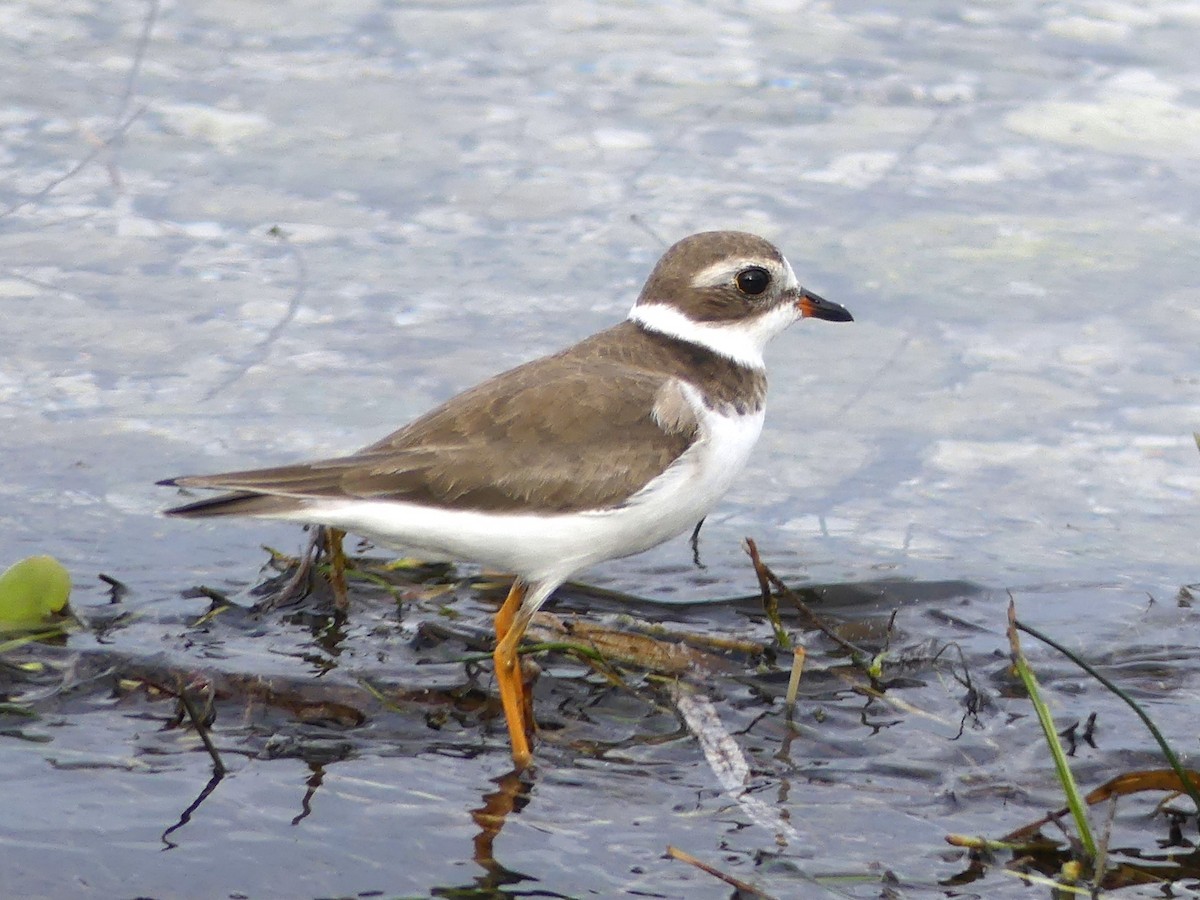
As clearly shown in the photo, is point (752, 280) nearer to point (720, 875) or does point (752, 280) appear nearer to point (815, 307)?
point (815, 307)

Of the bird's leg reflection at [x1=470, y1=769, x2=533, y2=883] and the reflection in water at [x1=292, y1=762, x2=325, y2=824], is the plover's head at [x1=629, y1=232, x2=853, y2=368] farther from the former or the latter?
the reflection in water at [x1=292, y1=762, x2=325, y2=824]

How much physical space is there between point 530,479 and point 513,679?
642mm

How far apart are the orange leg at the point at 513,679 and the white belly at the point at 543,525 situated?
184mm

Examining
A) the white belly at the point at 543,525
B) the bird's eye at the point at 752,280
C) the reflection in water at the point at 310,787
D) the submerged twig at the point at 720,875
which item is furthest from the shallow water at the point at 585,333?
the bird's eye at the point at 752,280

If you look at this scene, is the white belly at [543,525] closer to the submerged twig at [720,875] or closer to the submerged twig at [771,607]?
the submerged twig at [771,607]

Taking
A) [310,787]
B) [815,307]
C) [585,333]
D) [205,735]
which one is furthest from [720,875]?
[585,333]

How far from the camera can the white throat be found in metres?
6.06

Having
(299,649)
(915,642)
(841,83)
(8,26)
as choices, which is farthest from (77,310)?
(841,83)

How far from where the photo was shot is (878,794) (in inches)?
191

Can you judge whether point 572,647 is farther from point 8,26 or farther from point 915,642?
point 8,26

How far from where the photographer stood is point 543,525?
5305 millimetres

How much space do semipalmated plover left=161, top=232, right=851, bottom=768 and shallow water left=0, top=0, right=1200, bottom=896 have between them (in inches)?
19.8

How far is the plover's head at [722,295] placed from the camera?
6.07m

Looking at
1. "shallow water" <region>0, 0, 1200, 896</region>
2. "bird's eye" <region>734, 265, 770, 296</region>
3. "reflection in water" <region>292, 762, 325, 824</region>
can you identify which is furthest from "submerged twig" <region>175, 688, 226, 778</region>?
"bird's eye" <region>734, 265, 770, 296</region>
